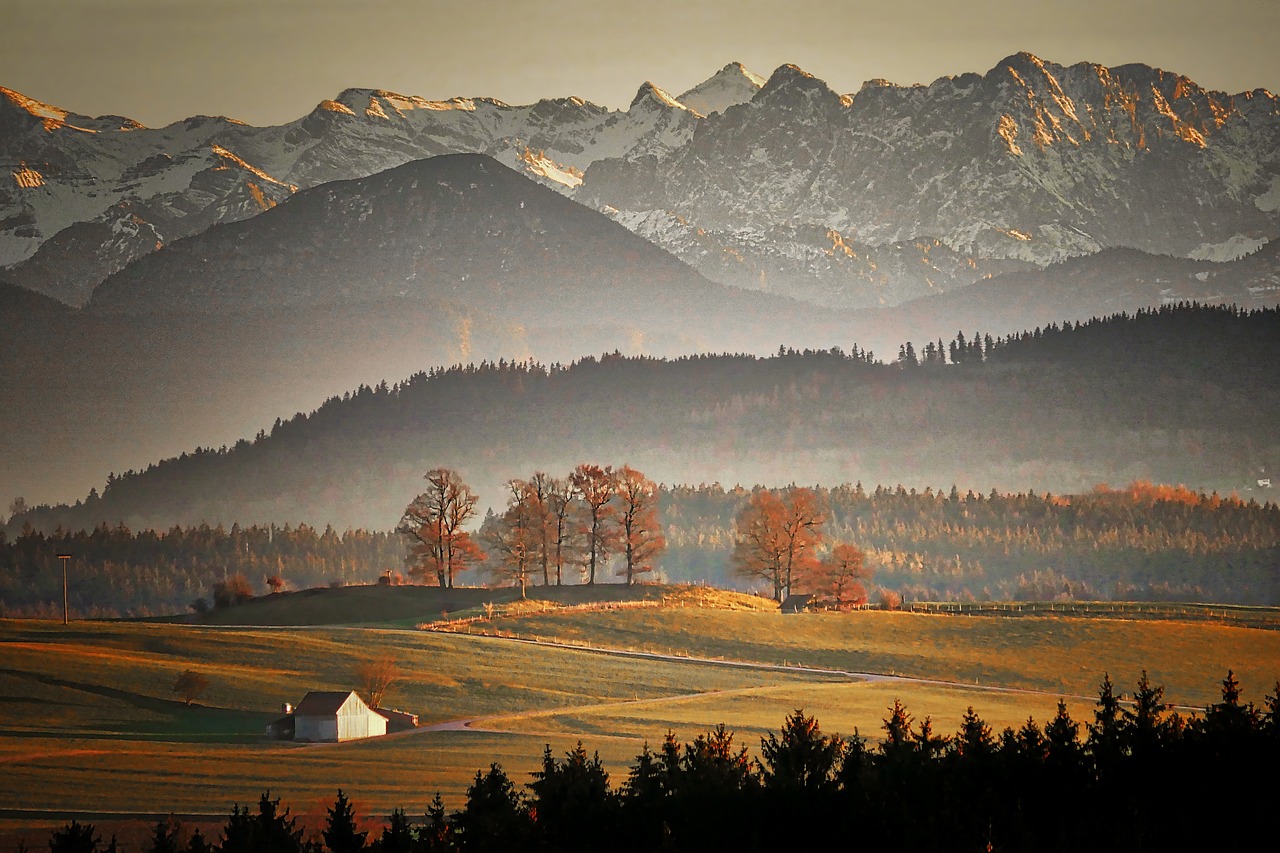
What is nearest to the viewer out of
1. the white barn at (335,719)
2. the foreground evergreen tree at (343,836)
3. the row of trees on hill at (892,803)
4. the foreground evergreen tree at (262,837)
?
the row of trees on hill at (892,803)

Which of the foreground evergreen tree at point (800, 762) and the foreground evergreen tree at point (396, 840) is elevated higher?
the foreground evergreen tree at point (800, 762)

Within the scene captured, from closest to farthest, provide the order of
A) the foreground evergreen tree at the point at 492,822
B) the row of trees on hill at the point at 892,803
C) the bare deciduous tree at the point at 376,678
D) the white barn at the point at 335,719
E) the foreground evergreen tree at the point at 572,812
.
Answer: the row of trees on hill at the point at 892,803, the foreground evergreen tree at the point at 492,822, the foreground evergreen tree at the point at 572,812, the white barn at the point at 335,719, the bare deciduous tree at the point at 376,678

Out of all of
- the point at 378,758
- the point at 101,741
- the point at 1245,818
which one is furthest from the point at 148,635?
the point at 1245,818

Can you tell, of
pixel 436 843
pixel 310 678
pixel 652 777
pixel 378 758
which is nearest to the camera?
pixel 436 843

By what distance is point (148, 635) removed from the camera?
189875 millimetres

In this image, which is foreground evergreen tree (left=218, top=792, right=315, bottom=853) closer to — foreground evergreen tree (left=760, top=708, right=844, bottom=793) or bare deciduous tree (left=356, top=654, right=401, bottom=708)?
foreground evergreen tree (left=760, top=708, right=844, bottom=793)

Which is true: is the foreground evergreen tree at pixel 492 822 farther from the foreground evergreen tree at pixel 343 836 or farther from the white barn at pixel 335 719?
the white barn at pixel 335 719

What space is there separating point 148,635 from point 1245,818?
129979mm

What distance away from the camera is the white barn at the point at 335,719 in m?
149

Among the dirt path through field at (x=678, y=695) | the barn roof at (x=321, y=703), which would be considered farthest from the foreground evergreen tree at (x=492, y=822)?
the dirt path through field at (x=678, y=695)

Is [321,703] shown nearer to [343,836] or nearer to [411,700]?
[411,700]

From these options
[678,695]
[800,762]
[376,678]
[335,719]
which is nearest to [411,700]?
[376,678]

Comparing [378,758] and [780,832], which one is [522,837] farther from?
[378,758]

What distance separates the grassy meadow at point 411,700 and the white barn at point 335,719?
2.77 meters
